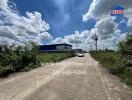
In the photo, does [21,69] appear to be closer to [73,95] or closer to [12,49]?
[12,49]

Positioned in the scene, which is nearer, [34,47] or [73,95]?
[73,95]

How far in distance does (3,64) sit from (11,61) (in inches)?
38.7

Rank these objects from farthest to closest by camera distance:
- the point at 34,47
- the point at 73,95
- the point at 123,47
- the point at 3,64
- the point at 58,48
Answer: the point at 58,48, the point at 34,47, the point at 123,47, the point at 3,64, the point at 73,95

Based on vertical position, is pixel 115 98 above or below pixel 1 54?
below

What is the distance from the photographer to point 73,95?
6770 mm

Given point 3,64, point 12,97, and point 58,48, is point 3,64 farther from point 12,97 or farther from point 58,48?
point 58,48

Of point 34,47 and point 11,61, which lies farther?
point 34,47

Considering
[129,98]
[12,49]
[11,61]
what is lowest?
[129,98]

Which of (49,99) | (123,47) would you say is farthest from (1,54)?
(123,47)

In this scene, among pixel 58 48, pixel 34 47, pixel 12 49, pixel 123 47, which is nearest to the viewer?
pixel 123 47

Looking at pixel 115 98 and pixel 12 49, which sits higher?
pixel 12 49

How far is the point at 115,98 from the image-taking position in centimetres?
647

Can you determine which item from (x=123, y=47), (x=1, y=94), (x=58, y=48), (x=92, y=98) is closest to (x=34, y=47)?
(x=123, y=47)

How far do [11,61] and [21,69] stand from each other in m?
1.39
